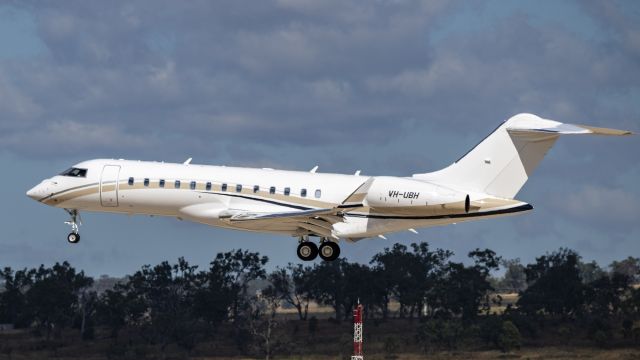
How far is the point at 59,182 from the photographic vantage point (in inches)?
1948

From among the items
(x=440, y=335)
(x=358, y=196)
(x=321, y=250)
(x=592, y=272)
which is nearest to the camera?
(x=358, y=196)

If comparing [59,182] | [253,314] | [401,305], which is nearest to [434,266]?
[401,305]

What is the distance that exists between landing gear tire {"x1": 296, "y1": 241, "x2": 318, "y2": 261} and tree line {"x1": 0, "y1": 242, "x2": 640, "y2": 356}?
162 ft

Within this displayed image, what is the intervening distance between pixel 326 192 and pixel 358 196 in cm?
266

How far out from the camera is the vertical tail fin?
157ft

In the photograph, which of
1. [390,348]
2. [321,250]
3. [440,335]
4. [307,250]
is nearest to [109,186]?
[307,250]

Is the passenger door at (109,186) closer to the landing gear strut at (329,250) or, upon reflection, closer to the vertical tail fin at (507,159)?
the landing gear strut at (329,250)

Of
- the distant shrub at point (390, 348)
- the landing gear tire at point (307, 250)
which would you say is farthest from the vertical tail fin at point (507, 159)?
the distant shrub at point (390, 348)

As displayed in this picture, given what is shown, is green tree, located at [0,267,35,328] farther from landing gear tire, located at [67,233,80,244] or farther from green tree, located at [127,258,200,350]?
landing gear tire, located at [67,233,80,244]

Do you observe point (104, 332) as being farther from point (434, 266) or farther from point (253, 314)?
point (434, 266)

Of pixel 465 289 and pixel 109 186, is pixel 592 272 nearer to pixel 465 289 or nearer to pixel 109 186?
pixel 465 289

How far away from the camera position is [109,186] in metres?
48.2

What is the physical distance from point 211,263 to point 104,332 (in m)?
11.7

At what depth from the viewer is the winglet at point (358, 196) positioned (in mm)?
44469
